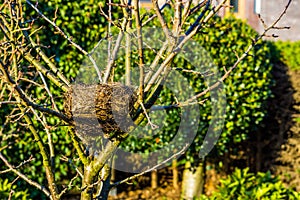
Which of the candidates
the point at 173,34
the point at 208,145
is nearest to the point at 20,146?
the point at 208,145

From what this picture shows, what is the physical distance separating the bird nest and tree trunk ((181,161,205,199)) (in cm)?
375

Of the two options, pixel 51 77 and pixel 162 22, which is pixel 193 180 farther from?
pixel 162 22

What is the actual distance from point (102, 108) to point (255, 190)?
2.59 m

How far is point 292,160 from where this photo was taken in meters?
6.43

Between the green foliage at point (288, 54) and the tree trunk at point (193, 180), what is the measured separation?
2287 mm

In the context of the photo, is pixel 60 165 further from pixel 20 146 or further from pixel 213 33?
pixel 213 33

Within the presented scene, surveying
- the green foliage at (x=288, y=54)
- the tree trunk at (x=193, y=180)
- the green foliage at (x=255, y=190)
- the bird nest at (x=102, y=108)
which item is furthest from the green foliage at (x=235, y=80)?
the bird nest at (x=102, y=108)

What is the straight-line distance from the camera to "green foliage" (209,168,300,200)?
429cm

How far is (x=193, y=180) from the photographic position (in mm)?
6000

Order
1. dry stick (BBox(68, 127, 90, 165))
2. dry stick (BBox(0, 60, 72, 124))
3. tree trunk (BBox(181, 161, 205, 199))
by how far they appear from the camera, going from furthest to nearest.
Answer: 1. tree trunk (BBox(181, 161, 205, 199))
2. dry stick (BBox(68, 127, 90, 165))
3. dry stick (BBox(0, 60, 72, 124))

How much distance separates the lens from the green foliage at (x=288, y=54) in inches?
288

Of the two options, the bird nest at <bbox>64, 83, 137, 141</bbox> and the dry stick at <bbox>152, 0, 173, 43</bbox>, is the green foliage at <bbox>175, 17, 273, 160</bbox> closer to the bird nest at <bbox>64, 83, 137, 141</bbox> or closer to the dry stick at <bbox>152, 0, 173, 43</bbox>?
the bird nest at <bbox>64, 83, 137, 141</bbox>

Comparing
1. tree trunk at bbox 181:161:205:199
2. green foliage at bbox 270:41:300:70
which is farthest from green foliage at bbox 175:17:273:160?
green foliage at bbox 270:41:300:70

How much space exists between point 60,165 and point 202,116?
155cm
